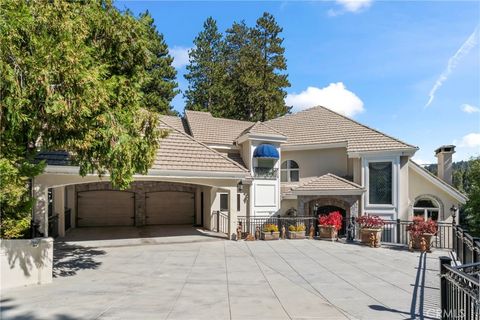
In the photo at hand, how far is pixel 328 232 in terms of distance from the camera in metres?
16.5

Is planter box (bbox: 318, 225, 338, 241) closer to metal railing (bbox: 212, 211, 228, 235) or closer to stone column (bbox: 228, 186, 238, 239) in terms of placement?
stone column (bbox: 228, 186, 238, 239)

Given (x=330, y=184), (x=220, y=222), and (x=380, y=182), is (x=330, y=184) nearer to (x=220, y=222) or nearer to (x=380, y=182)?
(x=380, y=182)

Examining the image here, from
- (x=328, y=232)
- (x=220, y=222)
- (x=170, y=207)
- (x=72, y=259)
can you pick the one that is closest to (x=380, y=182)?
(x=328, y=232)

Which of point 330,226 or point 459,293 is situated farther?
point 330,226

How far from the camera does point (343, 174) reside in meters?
20.5

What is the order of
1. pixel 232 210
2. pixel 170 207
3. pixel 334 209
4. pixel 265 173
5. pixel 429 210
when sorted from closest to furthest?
Answer: pixel 232 210 → pixel 334 209 → pixel 429 210 → pixel 170 207 → pixel 265 173

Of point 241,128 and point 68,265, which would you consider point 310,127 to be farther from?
point 68,265

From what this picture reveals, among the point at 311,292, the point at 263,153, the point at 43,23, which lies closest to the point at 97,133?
the point at 43,23

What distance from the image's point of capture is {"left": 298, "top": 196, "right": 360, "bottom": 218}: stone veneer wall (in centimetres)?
1841

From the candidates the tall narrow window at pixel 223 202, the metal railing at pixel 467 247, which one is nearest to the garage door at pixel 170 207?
the tall narrow window at pixel 223 202

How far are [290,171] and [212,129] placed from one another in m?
6.44

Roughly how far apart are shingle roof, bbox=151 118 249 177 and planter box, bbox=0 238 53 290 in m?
5.86

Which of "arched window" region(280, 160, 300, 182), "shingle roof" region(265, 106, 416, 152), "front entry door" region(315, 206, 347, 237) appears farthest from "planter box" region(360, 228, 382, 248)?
"arched window" region(280, 160, 300, 182)

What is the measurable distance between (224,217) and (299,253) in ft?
21.5
